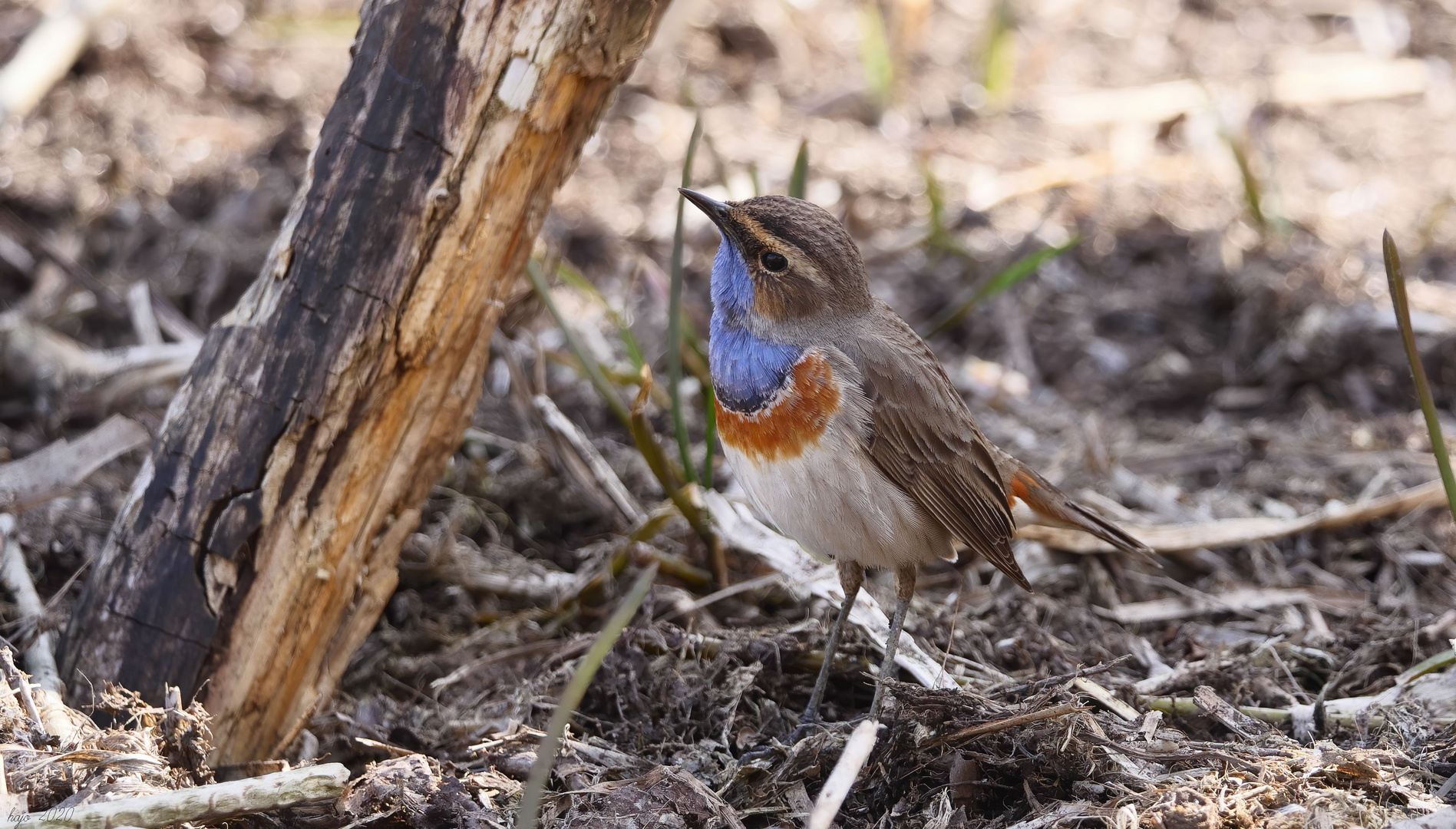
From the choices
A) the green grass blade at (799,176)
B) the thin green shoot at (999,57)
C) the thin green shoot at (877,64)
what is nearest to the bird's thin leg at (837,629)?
the green grass blade at (799,176)

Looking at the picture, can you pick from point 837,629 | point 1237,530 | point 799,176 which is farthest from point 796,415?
point 1237,530

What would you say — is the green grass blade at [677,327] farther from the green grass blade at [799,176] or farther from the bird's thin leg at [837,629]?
the bird's thin leg at [837,629]

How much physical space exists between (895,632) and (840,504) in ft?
1.42

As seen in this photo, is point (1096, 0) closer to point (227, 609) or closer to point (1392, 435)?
point (1392, 435)

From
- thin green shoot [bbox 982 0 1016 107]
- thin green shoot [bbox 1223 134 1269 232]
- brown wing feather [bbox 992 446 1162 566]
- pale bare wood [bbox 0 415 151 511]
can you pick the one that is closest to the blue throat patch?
brown wing feather [bbox 992 446 1162 566]

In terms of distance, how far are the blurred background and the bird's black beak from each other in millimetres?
667

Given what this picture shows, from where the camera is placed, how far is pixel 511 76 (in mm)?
3213

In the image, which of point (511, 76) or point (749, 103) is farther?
point (749, 103)

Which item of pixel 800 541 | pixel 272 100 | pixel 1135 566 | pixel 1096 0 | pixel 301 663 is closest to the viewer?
pixel 301 663

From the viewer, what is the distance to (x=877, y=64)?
7449 mm

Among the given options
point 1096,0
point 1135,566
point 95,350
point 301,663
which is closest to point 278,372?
point 301,663

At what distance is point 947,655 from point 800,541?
613 millimetres

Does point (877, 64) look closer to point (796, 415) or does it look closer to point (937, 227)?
point (937, 227)

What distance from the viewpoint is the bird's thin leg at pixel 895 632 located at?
136 inches
